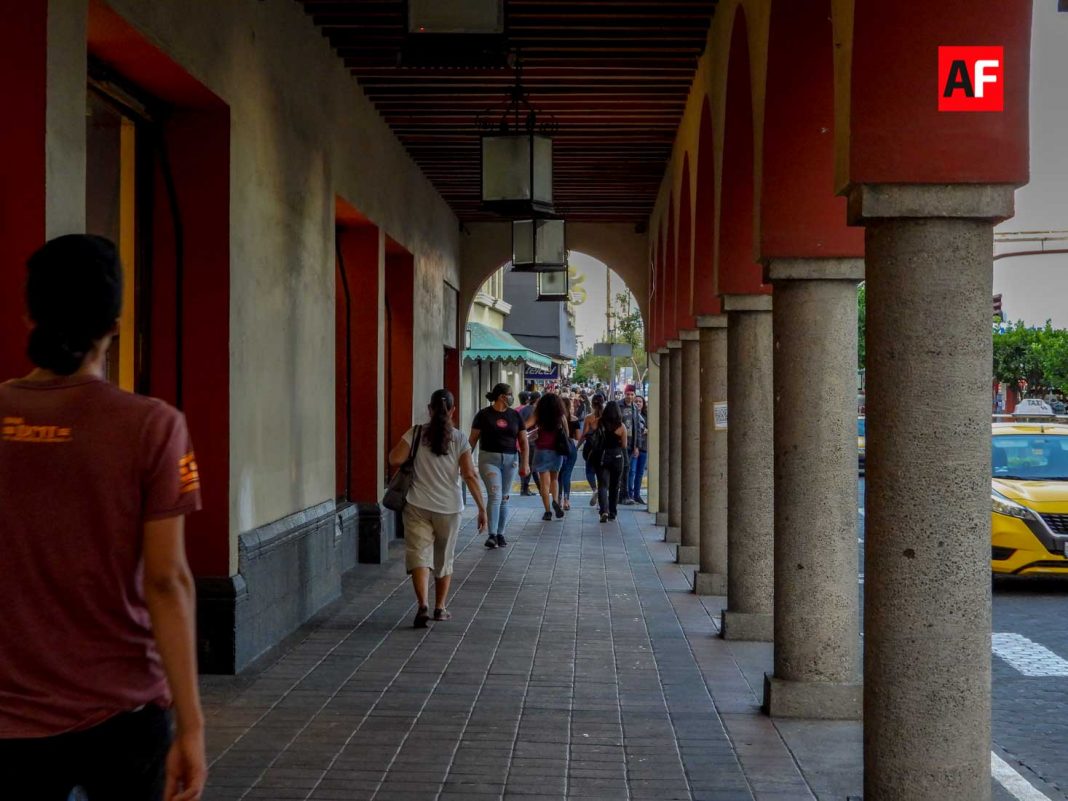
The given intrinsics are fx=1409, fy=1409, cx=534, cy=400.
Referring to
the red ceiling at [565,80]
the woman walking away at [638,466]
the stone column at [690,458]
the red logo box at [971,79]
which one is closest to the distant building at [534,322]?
the woman walking away at [638,466]

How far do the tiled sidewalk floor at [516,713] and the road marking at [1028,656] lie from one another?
164cm

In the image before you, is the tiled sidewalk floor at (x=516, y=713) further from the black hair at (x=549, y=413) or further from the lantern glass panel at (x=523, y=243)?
the black hair at (x=549, y=413)

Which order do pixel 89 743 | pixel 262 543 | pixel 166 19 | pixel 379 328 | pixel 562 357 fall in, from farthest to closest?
pixel 562 357 < pixel 379 328 < pixel 262 543 < pixel 166 19 < pixel 89 743

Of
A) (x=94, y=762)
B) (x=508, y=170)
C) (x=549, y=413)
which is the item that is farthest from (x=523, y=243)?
(x=94, y=762)

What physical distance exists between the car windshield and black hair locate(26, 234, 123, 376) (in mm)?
12369

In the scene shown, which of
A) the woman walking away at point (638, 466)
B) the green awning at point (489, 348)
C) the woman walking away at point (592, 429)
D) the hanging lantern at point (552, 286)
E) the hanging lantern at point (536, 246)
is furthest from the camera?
the green awning at point (489, 348)

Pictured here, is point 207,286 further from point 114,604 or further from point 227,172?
point 114,604

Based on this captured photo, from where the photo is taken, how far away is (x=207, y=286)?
8680mm

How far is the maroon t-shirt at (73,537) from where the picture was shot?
2.66m

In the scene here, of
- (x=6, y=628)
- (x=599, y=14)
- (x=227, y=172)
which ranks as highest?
(x=599, y=14)

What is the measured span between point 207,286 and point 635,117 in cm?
755

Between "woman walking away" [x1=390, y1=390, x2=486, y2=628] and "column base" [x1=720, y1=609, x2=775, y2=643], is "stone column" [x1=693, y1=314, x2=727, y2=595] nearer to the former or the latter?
"column base" [x1=720, y1=609, x2=775, y2=643]

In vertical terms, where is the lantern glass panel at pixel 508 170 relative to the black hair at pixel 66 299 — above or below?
above

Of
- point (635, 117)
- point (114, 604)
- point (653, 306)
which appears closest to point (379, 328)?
point (635, 117)
